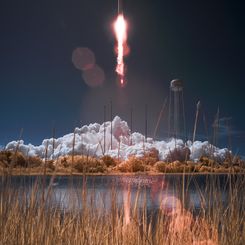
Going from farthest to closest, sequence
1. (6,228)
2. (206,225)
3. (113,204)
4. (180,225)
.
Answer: (180,225) → (206,225) → (6,228) → (113,204)

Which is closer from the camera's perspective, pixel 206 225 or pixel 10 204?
pixel 10 204

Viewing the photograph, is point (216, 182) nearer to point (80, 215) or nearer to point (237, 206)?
point (237, 206)

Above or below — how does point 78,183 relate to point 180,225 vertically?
above

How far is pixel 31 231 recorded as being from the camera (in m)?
3.65

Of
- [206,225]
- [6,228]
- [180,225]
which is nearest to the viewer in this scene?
[6,228]

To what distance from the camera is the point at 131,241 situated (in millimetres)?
4238

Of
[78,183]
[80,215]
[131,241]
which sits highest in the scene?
[78,183]

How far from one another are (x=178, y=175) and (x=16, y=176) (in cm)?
167

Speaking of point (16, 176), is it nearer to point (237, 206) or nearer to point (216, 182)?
point (216, 182)

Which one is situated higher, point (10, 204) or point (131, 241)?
point (10, 204)

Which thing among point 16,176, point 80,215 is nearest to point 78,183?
point 80,215

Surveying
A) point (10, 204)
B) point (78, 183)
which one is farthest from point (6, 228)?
point (78, 183)

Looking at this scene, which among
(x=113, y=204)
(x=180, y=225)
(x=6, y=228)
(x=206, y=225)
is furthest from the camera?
(x=180, y=225)

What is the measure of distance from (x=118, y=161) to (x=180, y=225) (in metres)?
0.99
